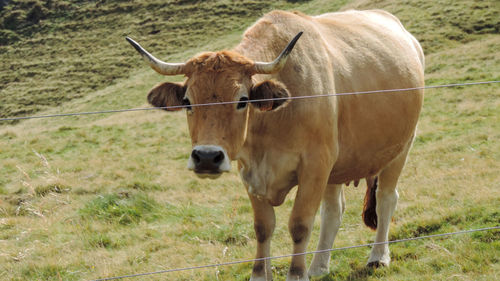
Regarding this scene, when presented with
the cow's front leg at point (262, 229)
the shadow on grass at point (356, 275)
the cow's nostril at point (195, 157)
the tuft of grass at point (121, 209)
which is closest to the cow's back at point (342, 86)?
the cow's front leg at point (262, 229)

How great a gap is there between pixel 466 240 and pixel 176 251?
361 centimetres

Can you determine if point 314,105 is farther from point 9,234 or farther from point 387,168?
point 9,234

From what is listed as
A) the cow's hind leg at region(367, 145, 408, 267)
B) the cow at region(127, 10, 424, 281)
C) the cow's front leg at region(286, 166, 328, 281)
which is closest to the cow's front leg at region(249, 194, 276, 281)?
the cow at region(127, 10, 424, 281)

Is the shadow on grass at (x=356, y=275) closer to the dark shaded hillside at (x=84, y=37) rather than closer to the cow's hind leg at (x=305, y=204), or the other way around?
the cow's hind leg at (x=305, y=204)

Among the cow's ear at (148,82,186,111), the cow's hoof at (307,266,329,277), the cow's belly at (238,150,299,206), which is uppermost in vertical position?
the cow's ear at (148,82,186,111)

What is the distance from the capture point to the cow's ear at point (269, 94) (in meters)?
4.73

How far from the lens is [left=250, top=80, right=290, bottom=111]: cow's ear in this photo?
4.73 meters

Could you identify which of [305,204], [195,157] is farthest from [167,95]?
[305,204]

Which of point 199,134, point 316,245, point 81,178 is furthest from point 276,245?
point 81,178

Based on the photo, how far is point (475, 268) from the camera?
216 inches

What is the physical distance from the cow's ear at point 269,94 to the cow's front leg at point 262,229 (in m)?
1.38

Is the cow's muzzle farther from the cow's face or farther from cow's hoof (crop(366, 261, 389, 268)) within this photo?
cow's hoof (crop(366, 261, 389, 268))

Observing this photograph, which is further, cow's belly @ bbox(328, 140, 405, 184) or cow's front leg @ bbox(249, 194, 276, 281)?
cow's belly @ bbox(328, 140, 405, 184)

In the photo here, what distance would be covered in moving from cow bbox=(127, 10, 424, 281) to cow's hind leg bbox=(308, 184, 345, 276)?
0.04ft
